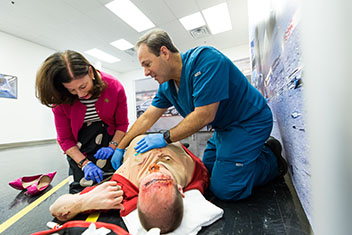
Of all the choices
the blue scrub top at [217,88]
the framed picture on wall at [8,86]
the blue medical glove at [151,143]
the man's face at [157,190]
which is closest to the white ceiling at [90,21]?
the framed picture on wall at [8,86]

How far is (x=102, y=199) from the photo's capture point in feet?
3.40

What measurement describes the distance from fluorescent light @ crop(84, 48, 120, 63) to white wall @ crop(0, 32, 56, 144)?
129 centimetres

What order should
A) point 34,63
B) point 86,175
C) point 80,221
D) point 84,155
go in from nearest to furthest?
1. point 80,221
2. point 86,175
3. point 84,155
4. point 34,63

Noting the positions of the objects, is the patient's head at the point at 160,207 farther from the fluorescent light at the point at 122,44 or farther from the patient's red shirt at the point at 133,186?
the fluorescent light at the point at 122,44

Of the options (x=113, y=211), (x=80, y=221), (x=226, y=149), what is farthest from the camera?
(x=226, y=149)

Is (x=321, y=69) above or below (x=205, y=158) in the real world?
above

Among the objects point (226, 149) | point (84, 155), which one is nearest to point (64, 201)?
point (84, 155)

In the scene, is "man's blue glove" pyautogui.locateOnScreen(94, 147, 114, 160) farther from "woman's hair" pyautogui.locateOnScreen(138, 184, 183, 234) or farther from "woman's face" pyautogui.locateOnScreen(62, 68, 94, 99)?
"woman's hair" pyautogui.locateOnScreen(138, 184, 183, 234)

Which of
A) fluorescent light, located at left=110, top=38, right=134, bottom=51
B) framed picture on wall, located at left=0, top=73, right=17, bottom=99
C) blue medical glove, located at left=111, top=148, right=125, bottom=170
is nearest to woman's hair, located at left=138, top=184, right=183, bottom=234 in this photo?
blue medical glove, located at left=111, top=148, right=125, bottom=170

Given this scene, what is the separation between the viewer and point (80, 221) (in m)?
0.98

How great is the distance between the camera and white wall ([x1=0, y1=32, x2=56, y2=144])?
14.6 feet

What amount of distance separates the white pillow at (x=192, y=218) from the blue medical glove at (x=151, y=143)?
38cm

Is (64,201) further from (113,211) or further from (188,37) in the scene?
(188,37)

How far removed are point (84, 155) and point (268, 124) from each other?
159cm
